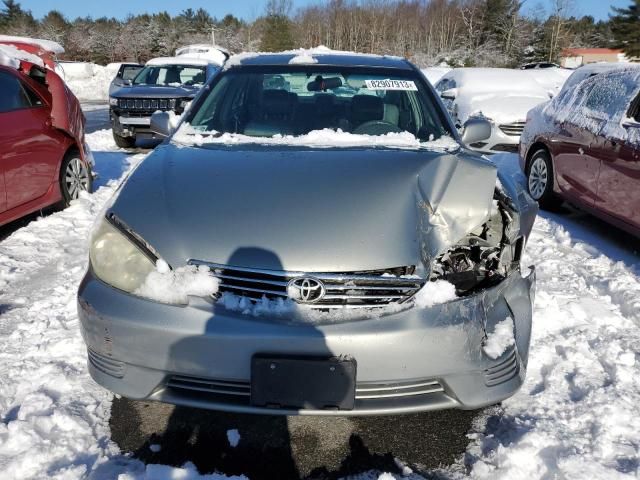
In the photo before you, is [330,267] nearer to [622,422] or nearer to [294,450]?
[294,450]

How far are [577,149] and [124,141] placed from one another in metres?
7.94

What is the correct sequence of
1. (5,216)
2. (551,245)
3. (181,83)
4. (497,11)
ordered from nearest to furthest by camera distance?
(5,216) < (551,245) < (181,83) < (497,11)

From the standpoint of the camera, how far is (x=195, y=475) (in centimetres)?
204

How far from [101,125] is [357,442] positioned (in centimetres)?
1341

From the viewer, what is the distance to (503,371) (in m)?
2.13

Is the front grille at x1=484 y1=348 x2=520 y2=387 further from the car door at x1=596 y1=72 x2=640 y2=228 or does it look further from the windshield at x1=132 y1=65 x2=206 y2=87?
the windshield at x1=132 y1=65 x2=206 y2=87

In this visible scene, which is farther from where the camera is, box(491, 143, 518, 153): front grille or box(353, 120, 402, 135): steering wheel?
box(491, 143, 518, 153): front grille

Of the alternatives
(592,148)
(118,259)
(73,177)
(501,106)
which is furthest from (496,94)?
(118,259)

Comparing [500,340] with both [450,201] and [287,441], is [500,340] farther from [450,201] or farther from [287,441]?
[287,441]

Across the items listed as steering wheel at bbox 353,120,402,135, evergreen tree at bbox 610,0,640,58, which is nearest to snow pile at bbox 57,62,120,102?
steering wheel at bbox 353,120,402,135

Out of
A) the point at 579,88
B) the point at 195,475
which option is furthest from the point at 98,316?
the point at 579,88

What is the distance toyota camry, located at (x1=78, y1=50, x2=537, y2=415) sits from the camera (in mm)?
1934

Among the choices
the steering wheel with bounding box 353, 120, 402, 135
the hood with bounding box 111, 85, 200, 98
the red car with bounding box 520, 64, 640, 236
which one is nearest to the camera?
the steering wheel with bounding box 353, 120, 402, 135

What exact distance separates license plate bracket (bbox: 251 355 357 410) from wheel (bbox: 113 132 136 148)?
360 inches
